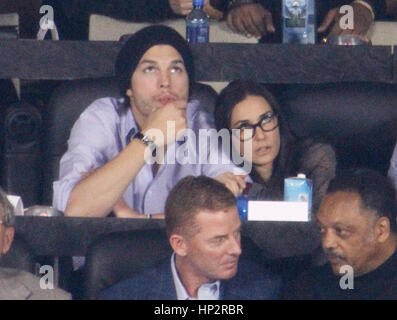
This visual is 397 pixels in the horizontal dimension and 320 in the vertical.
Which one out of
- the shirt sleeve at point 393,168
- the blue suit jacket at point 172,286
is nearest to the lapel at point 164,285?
the blue suit jacket at point 172,286

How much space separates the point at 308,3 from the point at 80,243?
5.11 feet

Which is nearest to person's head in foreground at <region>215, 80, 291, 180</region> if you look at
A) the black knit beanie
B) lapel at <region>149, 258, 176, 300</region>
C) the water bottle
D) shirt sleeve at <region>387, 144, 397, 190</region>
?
the black knit beanie

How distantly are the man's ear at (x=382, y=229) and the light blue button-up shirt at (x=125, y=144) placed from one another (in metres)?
0.76

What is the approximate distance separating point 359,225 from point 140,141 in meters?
0.83

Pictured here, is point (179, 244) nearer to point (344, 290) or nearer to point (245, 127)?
point (344, 290)

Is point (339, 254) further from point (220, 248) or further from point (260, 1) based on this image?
point (260, 1)

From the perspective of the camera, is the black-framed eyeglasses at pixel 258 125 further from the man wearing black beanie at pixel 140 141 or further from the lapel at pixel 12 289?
the lapel at pixel 12 289

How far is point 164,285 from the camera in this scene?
10.3ft

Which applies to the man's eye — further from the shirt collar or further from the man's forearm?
the shirt collar

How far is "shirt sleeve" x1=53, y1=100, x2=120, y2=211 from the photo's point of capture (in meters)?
3.69

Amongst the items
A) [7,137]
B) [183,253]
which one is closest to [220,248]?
[183,253]

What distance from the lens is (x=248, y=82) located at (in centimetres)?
387

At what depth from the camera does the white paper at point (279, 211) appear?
3.41 meters

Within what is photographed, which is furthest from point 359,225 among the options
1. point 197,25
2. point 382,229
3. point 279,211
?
point 197,25
